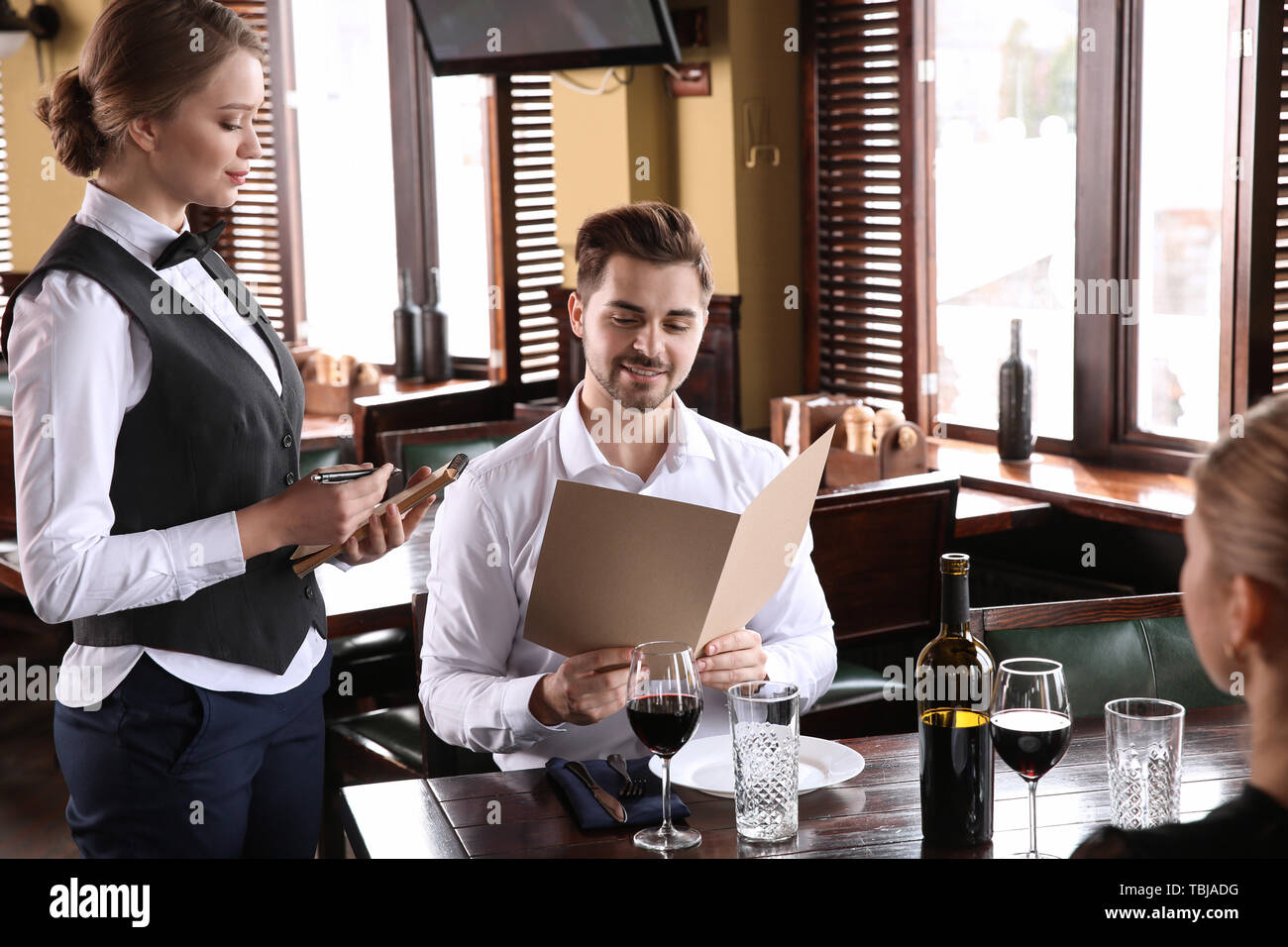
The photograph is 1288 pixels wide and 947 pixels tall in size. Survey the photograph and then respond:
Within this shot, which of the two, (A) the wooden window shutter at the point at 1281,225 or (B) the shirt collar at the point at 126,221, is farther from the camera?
(A) the wooden window shutter at the point at 1281,225

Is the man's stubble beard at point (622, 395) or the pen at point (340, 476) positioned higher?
the man's stubble beard at point (622, 395)

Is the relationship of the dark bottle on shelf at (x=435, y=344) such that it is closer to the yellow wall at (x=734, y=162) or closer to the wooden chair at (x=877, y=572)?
the yellow wall at (x=734, y=162)

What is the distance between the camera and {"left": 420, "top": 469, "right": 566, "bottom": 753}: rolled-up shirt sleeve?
5.88 ft

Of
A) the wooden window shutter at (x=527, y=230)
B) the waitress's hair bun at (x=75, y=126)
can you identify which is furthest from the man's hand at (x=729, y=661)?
the wooden window shutter at (x=527, y=230)

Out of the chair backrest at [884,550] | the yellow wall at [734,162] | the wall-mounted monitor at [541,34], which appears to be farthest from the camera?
the yellow wall at [734,162]

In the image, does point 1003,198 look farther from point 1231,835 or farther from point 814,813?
point 1231,835

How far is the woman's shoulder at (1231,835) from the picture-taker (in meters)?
0.97

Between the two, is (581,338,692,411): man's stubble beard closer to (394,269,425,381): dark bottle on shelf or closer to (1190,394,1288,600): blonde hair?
(1190,394,1288,600): blonde hair

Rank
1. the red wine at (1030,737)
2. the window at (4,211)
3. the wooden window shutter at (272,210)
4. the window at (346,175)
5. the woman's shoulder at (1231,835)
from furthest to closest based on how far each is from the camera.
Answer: the window at (4,211) < the wooden window shutter at (272,210) < the window at (346,175) < the red wine at (1030,737) < the woman's shoulder at (1231,835)

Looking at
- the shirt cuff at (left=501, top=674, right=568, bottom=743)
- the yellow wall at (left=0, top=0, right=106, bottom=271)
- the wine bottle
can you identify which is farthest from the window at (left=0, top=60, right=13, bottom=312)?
the wine bottle

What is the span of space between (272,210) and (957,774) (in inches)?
203
